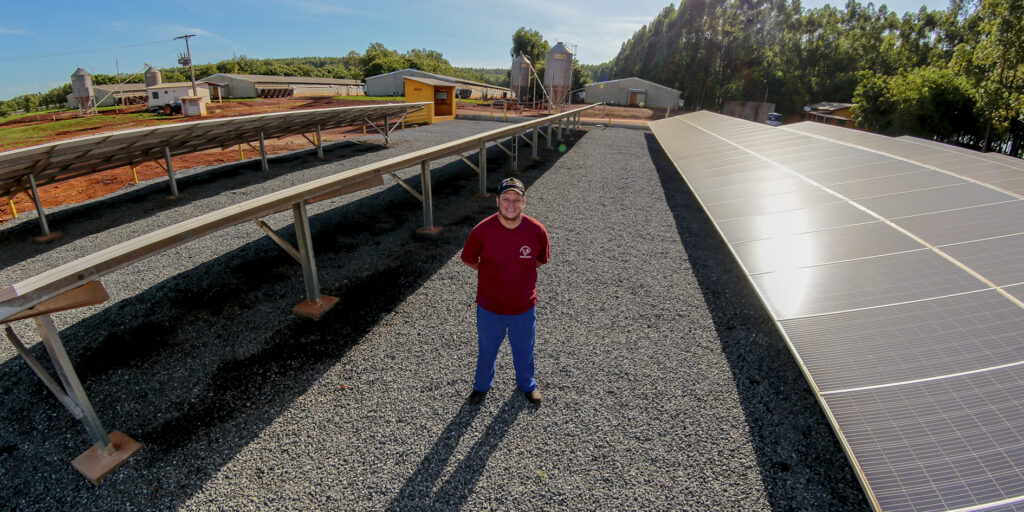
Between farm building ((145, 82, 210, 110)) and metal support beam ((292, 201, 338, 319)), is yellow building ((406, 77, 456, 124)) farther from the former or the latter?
farm building ((145, 82, 210, 110))

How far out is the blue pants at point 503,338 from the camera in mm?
4254

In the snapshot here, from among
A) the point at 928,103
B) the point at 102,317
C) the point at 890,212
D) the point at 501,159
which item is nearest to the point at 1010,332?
the point at 890,212

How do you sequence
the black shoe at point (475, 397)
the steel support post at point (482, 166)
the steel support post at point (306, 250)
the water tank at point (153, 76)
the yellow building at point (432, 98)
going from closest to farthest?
the black shoe at point (475, 397)
the steel support post at point (306, 250)
the steel support post at point (482, 166)
the yellow building at point (432, 98)
the water tank at point (153, 76)

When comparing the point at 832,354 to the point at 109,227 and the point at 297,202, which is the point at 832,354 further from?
the point at 109,227

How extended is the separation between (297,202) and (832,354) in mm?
6359

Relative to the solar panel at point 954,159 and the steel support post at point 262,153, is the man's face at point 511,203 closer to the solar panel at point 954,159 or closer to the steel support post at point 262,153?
the solar panel at point 954,159

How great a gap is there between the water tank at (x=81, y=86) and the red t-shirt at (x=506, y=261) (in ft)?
269

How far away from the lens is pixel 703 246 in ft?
31.2

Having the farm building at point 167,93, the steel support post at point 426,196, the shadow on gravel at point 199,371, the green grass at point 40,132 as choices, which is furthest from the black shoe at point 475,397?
the farm building at point 167,93

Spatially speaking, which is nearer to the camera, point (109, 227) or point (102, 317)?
point (102, 317)

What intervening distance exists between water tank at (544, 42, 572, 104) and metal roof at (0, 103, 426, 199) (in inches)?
1469

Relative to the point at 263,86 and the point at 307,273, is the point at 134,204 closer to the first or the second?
the point at 307,273

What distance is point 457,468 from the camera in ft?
12.8

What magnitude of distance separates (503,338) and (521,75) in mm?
58410
